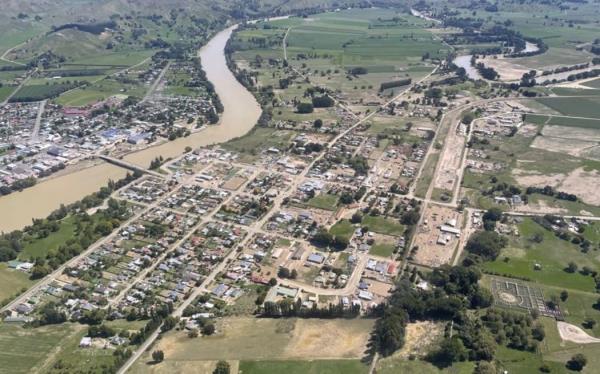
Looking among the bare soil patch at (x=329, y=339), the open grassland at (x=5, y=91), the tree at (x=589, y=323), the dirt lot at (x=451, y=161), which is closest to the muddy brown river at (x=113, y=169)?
the dirt lot at (x=451, y=161)

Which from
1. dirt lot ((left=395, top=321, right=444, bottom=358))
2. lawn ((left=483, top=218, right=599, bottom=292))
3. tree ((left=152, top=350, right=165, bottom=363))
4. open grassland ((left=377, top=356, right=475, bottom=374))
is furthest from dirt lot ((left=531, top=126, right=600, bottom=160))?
tree ((left=152, top=350, right=165, bottom=363))

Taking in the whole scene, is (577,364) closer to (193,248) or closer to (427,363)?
(427,363)

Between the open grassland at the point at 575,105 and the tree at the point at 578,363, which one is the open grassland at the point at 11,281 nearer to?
the tree at the point at 578,363

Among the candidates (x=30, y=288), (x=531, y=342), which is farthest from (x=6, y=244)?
(x=531, y=342)

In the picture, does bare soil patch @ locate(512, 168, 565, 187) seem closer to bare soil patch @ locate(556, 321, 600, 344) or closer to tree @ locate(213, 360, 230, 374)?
bare soil patch @ locate(556, 321, 600, 344)

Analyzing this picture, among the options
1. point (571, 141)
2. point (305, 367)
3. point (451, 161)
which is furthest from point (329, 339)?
point (571, 141)

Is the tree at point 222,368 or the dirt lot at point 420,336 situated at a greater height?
the tree at point 222,368
